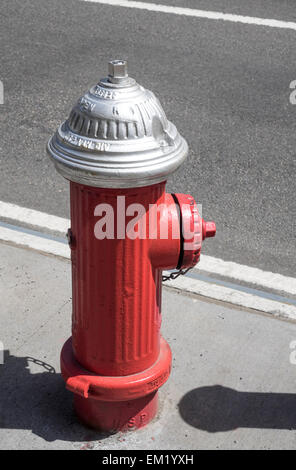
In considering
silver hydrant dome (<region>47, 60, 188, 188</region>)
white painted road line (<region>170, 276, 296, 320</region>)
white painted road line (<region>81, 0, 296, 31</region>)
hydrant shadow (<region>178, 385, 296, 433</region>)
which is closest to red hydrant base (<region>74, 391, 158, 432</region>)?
hydrant shadow (<region>178, 385, 296, 433</region>)

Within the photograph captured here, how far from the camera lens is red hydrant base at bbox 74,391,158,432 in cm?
294

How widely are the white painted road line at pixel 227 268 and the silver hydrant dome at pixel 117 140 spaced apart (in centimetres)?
189

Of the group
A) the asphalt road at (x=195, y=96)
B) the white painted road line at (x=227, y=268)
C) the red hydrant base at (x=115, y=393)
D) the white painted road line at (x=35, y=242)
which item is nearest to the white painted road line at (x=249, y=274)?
the white painted road line at (x=227, y=268)

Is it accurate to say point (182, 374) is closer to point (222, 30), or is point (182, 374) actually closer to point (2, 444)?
point (2, 444)

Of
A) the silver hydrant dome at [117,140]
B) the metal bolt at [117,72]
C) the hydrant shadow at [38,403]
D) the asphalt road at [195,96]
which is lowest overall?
the hydrant shadow at [38,403]

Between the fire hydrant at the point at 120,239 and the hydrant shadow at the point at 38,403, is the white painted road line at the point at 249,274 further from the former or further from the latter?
the hydrant shadow at the point at 38,403

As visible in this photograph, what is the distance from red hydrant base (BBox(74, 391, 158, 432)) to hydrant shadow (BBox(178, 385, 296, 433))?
23 centimetres

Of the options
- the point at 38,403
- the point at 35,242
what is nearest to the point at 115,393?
the point at 38,403

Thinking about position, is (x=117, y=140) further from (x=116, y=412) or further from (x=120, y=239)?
(x=116, y=412)

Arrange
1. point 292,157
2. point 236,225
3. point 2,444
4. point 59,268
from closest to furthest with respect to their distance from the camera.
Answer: point 2,444 → point 59,268 → point 236,225 → point 292,157

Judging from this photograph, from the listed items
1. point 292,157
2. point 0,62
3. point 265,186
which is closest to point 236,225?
point 265,186

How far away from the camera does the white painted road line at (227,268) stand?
4074 mm

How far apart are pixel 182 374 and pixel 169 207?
45.8 inches

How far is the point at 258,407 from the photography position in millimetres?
3174
